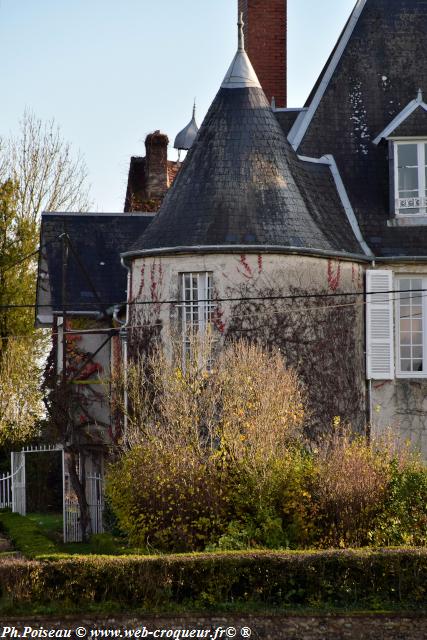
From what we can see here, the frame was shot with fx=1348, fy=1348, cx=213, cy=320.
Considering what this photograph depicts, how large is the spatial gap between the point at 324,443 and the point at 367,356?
239 cm

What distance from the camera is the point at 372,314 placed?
2495cm

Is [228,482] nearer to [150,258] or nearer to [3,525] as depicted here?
[150,258]

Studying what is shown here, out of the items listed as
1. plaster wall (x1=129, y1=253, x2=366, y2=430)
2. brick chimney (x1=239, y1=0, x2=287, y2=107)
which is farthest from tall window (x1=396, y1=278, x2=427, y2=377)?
brick chimney (x1=239, y1=0, x2=287, y2=107)

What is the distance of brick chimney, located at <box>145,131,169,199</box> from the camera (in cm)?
3531

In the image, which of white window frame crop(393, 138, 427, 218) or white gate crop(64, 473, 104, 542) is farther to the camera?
A: white gate crop(64, 473, 104, 542)

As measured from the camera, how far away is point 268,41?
3036 centimetres

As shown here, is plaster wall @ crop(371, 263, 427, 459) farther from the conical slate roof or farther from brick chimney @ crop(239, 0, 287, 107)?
brick chimney @ crop(239, 0, 287, 107)

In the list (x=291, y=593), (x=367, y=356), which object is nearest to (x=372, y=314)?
(x=367, y=356)

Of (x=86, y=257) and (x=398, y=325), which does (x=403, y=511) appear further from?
(x=86, y=257)

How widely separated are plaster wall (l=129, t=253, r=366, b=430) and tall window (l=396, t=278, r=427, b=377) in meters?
0.78

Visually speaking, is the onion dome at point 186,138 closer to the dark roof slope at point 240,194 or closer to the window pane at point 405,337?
the dark roof slope at point 240,194

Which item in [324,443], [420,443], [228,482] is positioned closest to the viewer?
[228,482]

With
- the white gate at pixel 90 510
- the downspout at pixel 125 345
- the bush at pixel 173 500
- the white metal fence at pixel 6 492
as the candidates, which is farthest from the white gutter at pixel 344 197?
the white metal fence at pixel 6 492

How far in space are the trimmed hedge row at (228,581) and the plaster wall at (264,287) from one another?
6647 mm
